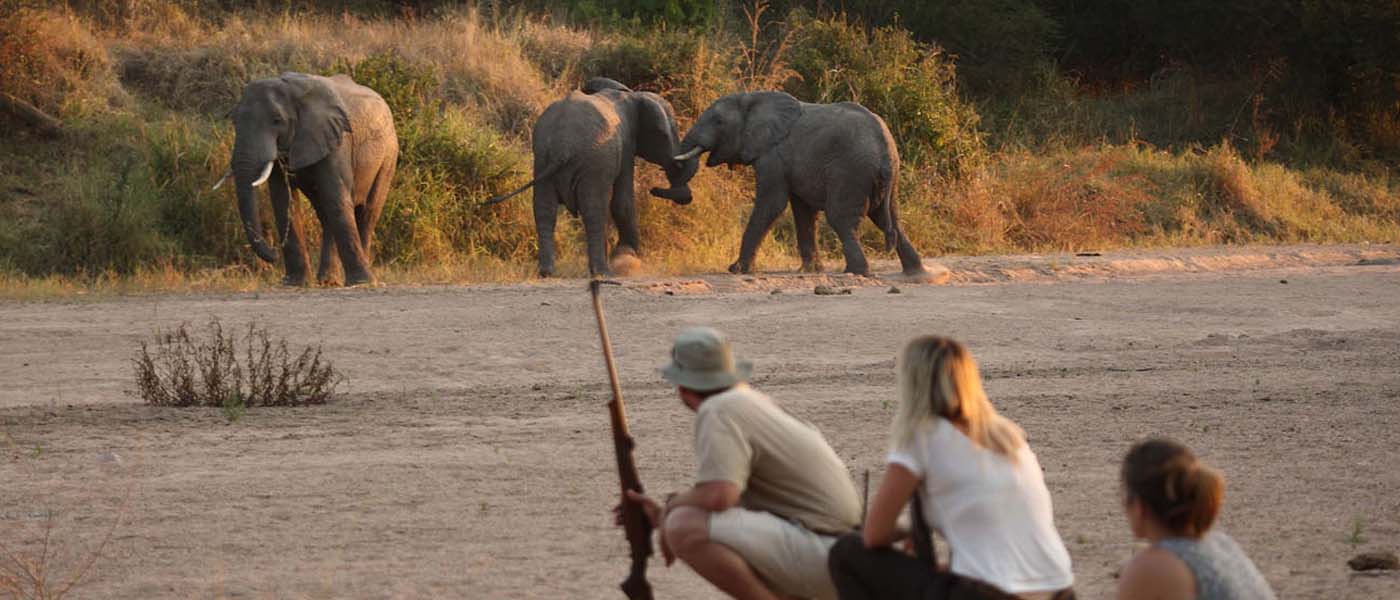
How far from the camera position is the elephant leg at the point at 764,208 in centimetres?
1892

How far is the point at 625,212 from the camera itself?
64.7ft

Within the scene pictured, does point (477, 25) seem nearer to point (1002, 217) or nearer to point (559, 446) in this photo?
point (1002, 217)

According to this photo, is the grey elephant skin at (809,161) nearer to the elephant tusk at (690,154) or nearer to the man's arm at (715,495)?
the elephant tusk at (690,154)

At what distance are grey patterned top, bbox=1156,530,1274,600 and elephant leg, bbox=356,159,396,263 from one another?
49.5 ft

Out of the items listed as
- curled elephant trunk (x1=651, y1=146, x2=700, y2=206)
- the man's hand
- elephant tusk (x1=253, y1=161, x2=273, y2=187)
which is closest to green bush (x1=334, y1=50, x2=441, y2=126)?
curled elephant trunk (x1=651, y1=146, x2=700, y2=206)

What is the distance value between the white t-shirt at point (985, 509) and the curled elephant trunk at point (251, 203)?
13.0 m

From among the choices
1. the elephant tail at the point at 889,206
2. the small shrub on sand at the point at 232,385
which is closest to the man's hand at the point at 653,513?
the small shrub on sand at the point at 232,385

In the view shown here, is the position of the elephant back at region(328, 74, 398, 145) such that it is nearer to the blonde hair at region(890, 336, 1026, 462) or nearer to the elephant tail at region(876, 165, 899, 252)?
the elephant tail at region(876, 165, 899, 252)

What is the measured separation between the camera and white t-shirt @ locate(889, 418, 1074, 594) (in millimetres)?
5145

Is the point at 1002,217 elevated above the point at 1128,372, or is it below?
below

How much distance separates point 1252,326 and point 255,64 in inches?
559

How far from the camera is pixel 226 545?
25.3 feet

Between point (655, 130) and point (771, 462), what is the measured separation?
1452 centimetres

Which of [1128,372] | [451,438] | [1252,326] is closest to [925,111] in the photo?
[1252,326]
